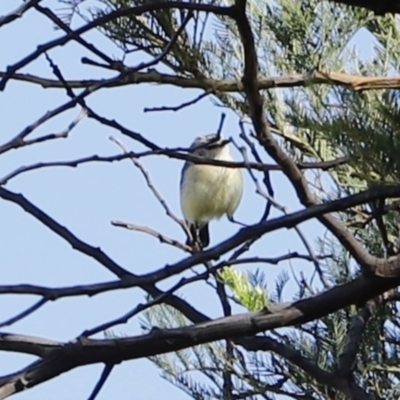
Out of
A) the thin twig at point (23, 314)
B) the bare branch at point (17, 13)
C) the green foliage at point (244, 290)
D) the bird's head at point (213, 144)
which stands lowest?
the thin twig at point (23, 314)

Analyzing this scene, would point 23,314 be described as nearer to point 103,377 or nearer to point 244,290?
point 103,377

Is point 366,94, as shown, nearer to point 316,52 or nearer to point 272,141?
point 272,141

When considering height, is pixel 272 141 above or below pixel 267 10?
below

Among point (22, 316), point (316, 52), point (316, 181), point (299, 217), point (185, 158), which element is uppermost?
point (316, 52)

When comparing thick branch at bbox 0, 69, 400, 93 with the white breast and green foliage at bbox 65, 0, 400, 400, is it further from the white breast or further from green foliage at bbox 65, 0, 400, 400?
the white breast

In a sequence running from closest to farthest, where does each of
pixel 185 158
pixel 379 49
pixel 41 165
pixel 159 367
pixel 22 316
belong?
pixel 22 316, pixel 41 165, pixel 185 158, pixel 379 49, pixel 159 367

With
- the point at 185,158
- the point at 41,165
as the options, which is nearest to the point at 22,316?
the point at 41,165

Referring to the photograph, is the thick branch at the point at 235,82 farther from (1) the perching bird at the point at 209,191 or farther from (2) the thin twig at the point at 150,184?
(1) the perching bird at the point at 209,191

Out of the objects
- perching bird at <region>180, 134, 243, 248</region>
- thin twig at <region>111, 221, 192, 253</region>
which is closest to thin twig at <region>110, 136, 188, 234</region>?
thin twig at <region>111, 221, 192, 253</region>

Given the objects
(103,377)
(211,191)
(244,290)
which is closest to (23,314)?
(103,377)

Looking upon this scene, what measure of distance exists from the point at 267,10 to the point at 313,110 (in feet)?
2.33

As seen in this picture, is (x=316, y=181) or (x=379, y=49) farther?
(x=379, y=49)

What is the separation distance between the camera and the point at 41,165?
1483 mm

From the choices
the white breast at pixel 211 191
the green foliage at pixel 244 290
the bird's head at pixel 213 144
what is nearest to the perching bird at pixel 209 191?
the white breast at pixel 211 191
